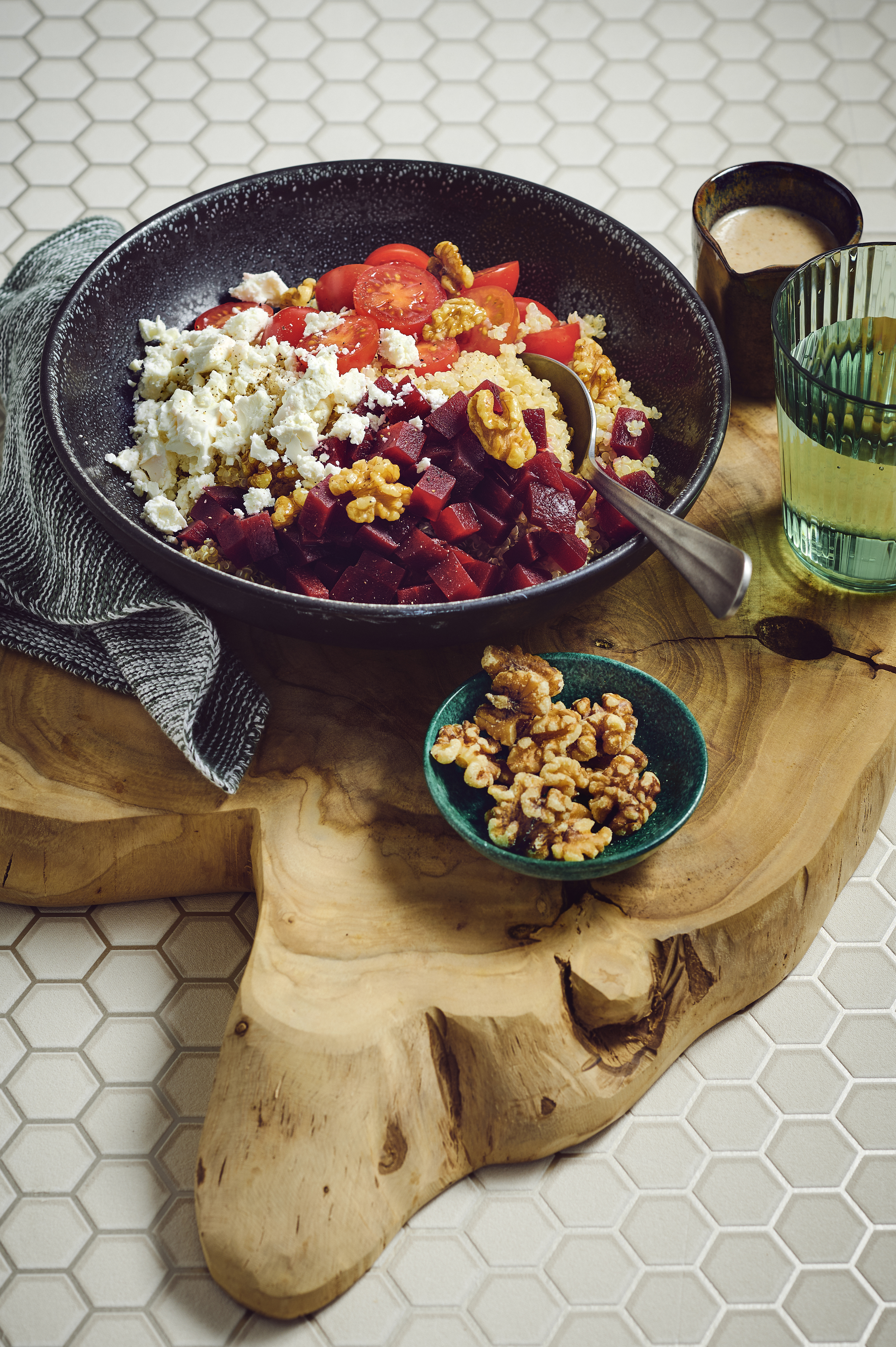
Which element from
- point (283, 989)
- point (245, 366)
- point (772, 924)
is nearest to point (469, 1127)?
point (283, 989)

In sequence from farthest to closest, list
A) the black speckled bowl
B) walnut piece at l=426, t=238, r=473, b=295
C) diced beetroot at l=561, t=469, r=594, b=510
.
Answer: walnut piece at l=426, t=238, r=473, b=295, diced beetroot at l=561, t=469, r=594, b=510, the black speckled bowl

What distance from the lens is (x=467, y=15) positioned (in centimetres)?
266

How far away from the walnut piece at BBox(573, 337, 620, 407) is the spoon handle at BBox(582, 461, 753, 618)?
0.74 ft

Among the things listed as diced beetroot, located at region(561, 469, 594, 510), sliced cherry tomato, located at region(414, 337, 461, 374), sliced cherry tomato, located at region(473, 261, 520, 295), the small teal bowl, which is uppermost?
sliced cherry tomato, located at region(473, 261, 520, 295)

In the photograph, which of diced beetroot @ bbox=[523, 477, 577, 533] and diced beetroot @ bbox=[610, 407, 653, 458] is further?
diced beetroot @ bbox=[610, 407, 653, 458]

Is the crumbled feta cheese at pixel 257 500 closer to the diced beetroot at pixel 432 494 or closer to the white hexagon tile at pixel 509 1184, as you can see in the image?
the diced beetroot at pixel 432 494

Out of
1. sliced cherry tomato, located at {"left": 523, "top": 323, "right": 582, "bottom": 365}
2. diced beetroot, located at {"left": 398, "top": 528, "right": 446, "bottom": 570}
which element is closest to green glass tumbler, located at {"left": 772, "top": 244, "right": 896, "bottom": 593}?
sliced cherry tomato, located at {"left": 523, "top": 323, "right": 582, "bottom": 365}

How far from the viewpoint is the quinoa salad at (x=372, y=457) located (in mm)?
1521

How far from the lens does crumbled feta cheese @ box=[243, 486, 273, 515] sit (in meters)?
1.54

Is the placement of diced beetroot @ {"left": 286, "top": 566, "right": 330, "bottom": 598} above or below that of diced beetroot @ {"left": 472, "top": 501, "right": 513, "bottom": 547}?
below

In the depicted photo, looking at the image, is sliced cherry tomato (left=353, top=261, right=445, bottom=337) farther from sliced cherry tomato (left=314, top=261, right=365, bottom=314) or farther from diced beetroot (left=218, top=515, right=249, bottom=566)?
diced beetroot (left=218, top=515, right=249, bottom=566)

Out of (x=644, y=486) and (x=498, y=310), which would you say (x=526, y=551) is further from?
(x=498, y=310)

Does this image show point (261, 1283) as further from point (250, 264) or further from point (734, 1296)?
point (250, 264)

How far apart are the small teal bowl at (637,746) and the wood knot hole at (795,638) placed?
0.62ft
